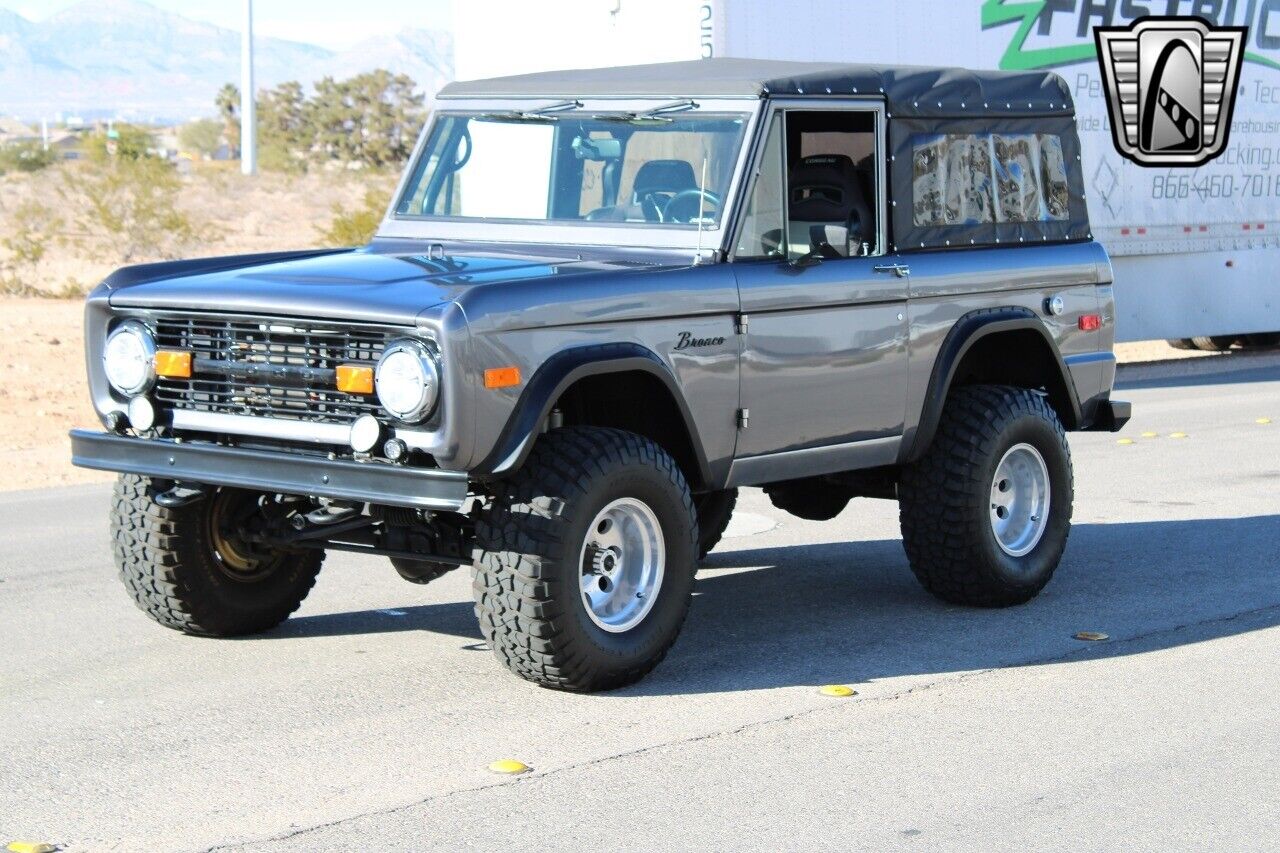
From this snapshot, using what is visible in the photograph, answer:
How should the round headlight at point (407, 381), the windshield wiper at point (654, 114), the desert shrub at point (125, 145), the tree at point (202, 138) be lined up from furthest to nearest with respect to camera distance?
the tree at point (202, 138), the desert shrub at point (125, 145), the windshield wiper at point (654, 114), the round headlight at point (407, 381)

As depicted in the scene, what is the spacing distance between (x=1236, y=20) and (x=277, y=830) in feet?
56.5

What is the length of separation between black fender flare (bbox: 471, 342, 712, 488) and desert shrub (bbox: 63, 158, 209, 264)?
979 inches

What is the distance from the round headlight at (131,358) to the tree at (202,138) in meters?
86.3

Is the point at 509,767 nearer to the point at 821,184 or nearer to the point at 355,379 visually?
the point at 355,379

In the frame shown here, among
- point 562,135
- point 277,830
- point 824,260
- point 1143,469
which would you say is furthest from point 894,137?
point 1143,469

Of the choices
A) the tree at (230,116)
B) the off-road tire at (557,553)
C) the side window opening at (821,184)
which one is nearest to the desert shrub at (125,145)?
the tree at (230,116)

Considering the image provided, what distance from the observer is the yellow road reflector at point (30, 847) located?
4.48m

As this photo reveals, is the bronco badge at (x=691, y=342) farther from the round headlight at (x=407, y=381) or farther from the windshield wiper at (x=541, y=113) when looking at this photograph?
the windshield wiper at (x=541, y=113)

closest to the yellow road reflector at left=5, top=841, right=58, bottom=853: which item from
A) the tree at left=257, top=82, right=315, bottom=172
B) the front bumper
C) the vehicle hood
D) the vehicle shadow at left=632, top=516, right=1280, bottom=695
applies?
the front bumper

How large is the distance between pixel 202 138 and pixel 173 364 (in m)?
86.6

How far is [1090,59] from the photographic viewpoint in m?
17.5

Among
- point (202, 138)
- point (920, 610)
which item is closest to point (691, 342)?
point (920, 610)

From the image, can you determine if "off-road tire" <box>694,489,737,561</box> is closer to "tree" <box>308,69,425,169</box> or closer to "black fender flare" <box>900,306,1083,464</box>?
"black fender flare" <box>900,306,1083,464</box>

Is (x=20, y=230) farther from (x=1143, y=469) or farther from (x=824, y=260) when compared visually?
(x=824, y=260)
